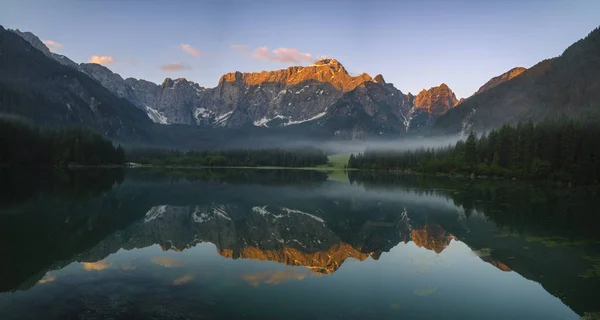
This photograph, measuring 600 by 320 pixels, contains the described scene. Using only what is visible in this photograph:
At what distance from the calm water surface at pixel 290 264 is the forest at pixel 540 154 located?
67.3 metres

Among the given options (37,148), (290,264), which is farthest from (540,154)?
(37,148)

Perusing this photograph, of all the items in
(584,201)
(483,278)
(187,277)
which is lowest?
(584,201)

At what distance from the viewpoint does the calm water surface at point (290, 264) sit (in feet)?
63.8

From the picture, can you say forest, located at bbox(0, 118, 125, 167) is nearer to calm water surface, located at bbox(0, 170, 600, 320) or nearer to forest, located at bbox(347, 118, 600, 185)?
calm water surface, located at bbox(0, 170, 600, 320)

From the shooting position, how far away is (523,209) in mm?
59438

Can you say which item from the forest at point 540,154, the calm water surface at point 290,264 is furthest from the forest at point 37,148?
the forest at point 540,154

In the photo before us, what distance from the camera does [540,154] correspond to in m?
131

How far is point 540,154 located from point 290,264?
131 metres

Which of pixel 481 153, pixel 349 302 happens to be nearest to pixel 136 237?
pixel 349 302

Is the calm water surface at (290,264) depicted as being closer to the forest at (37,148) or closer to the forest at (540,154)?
the forest at (540,154)

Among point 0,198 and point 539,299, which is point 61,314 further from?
point 0,198

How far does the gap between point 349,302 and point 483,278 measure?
1102 centimetres

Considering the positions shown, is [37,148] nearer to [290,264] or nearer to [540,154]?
[290,264]

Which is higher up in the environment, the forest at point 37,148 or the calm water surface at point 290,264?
the forest at point 37,148
